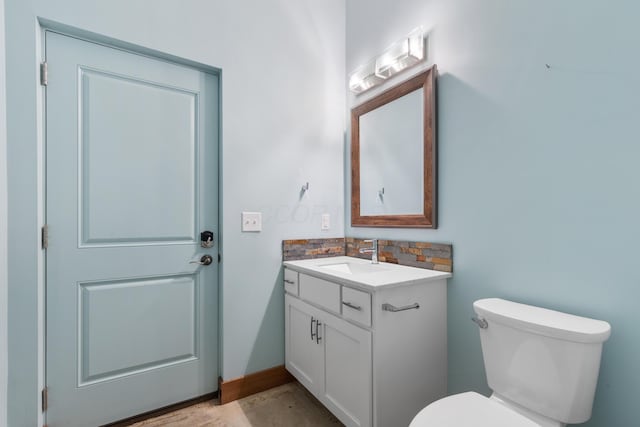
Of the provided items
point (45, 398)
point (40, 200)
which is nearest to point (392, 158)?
point (40, 200)

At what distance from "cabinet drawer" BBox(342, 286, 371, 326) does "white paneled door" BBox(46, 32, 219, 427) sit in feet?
2.78

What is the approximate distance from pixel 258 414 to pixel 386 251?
3.77ft

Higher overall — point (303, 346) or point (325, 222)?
point (325, 222)

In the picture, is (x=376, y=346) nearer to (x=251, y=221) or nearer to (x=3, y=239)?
(x=251, y=221)

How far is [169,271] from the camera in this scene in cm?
166

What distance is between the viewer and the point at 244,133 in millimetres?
1802

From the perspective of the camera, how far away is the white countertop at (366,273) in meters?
1.27

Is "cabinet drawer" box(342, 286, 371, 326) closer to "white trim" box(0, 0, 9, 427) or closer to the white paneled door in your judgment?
the white paneled door

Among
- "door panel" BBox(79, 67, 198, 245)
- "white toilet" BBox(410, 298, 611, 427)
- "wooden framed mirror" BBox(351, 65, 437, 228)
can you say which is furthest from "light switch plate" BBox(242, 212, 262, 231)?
"white toilet" BBox(410, 298, 611, 427)

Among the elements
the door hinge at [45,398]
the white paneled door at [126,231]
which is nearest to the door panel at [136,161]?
the white paneled door at [126,231]

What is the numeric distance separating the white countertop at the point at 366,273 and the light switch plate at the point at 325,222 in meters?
0.23

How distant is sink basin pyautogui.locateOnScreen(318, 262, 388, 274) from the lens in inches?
67.0

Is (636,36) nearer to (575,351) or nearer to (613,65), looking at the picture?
(613,65)

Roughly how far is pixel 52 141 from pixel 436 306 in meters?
1.95
